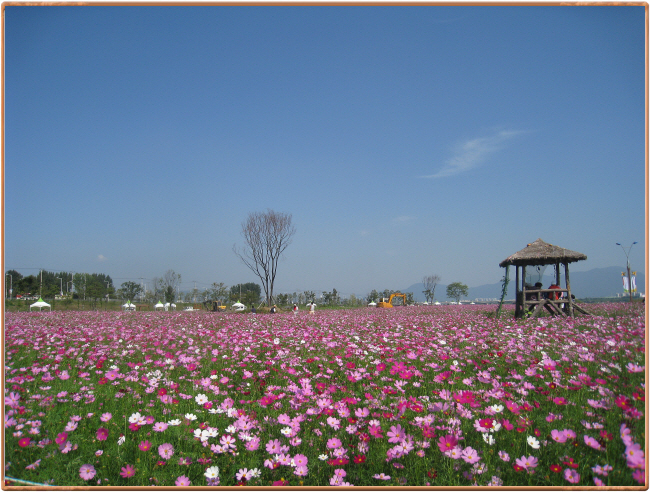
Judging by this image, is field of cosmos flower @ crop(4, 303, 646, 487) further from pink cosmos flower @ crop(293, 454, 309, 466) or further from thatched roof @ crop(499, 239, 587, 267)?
thatched roof @ crop(499, 239, 587, 267)

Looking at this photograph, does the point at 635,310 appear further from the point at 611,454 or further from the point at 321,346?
the point at 321,346

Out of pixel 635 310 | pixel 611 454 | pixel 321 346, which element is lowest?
pixel 321 346

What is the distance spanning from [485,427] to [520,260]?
319 inches

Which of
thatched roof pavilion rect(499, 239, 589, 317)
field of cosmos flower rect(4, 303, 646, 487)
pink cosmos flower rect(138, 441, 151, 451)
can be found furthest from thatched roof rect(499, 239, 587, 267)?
pink cosmos flower rect(138, 441, 151, 451)

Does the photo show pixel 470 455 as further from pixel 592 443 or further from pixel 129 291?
pixel 129 291

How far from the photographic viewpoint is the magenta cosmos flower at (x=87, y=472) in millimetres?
1771

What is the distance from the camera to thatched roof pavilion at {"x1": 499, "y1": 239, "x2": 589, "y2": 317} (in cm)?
833

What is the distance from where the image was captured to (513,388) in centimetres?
279

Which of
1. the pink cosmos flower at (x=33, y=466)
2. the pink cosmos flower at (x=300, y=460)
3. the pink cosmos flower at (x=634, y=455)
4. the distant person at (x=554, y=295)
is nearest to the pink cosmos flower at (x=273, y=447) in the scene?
the pink cosmos flower at (x=300, y=460)

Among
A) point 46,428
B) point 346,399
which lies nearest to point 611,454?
point 346,399

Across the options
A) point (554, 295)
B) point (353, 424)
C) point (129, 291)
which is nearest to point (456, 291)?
point (129, 291)

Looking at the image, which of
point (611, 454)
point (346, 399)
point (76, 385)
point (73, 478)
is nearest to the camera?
point (611, 454)

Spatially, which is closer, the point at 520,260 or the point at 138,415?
the point at 138,415

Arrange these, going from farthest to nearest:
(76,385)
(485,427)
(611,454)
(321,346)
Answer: (321,346), (76,385), (485,427), (611,454)
